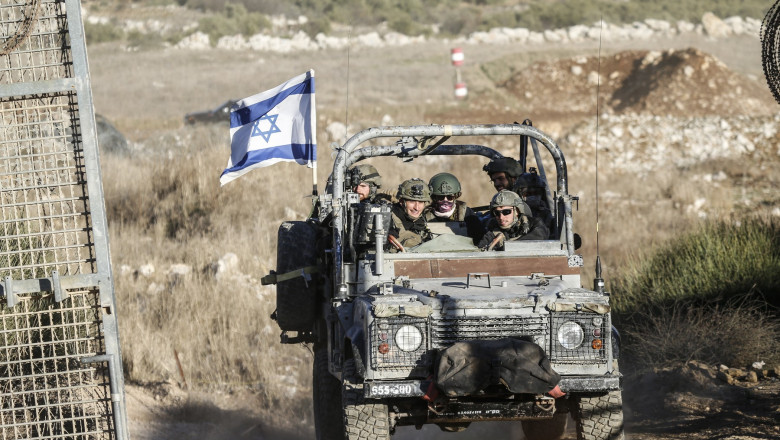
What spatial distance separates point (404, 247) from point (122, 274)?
7837 millimetres

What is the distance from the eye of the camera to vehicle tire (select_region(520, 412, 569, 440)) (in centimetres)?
834

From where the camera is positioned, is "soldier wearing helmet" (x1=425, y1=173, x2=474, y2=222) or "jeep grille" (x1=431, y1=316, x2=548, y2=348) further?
"soldier wearing helmet" (x1=425, y1=173, x2=474, y2=222)

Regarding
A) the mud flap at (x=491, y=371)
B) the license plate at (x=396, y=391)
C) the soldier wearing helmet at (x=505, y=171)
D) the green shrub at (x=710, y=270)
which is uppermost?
the soldier wearing helmet at (x=505, y=171)

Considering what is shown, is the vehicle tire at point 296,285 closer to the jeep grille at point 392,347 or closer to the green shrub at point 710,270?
the jeep grille at point 392,347

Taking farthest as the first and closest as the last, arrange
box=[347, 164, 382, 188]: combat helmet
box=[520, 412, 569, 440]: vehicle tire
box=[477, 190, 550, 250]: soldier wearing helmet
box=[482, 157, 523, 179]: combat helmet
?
box=[347, 164, 382, 188]: combat helmet
box=[482, 157, 523, 179]: combat helmet
box=[520, 412, 569, 440]: vehicle tire
box=[477, 190, 550, 250]: soldier wearing helmet

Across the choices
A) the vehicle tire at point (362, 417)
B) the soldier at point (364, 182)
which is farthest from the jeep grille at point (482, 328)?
the soldier at point (364, 182)

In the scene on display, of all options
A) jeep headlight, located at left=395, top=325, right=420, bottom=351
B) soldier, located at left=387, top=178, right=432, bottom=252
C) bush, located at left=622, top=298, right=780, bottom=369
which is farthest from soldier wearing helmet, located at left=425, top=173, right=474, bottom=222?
bush, located at left=622, top=298, right=780, bottom=369

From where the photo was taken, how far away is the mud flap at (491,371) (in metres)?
6.08

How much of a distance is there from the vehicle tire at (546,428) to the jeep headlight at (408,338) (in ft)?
6.66

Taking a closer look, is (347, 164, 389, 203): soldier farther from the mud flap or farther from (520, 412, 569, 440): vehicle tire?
the mud flap

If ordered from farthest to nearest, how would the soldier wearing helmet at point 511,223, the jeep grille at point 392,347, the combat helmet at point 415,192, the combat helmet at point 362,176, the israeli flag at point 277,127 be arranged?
the combat helmet at point 362,176
the israeli flag at point 277,127
the combat helmet at point 415,192
the soldier wearing helmet at point 511,223
the jeep grille at point 392,347

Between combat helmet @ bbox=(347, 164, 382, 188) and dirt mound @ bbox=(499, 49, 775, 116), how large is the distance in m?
18.6

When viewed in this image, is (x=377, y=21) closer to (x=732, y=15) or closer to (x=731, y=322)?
(x=732, y=15)

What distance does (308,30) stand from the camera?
4234cm
